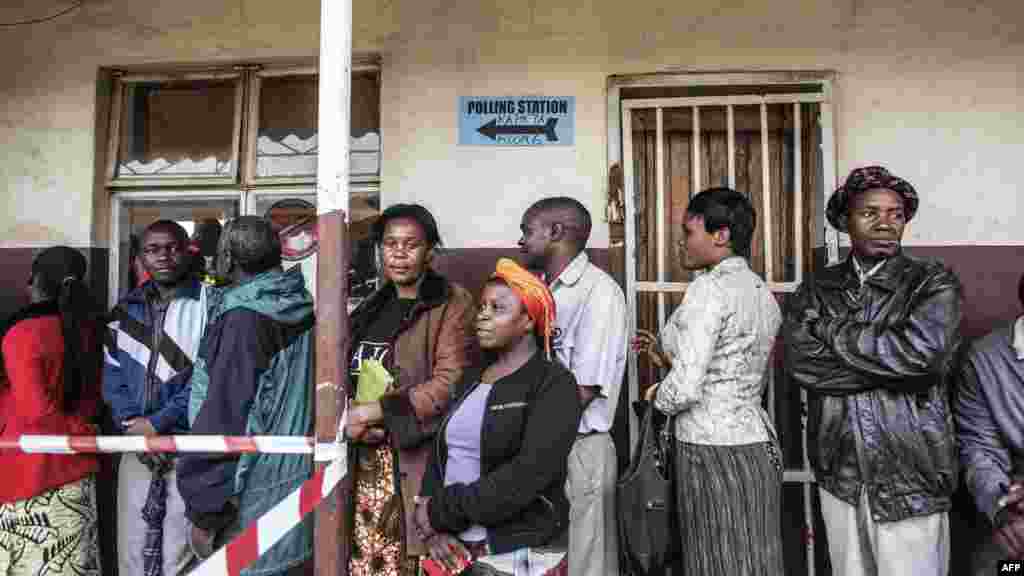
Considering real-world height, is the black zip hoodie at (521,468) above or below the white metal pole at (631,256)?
below

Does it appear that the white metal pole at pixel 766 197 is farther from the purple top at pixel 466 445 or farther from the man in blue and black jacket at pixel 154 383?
the man in blue and black jacket at pixel 154 383

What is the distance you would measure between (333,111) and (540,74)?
6.40ft

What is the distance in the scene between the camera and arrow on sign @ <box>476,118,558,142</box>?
403 centimetres

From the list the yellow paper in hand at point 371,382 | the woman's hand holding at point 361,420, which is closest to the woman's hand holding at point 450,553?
the woman's hand holding at point 361,420

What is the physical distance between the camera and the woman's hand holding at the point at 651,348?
3260 millimetres

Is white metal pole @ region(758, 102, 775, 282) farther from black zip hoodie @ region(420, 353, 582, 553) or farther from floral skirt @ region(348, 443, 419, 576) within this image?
floral skirt @ region(348, 443, 419, 576)

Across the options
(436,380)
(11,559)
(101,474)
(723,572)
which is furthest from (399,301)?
(101,474)

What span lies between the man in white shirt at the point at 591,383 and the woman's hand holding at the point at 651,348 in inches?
5.3

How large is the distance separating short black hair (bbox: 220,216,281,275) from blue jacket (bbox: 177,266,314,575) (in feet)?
0.19

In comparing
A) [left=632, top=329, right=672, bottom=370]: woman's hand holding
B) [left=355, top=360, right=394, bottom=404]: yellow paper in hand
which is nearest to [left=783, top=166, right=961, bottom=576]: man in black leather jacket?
[left=632, top=329, right=672, bottom=370]: woman's hand holding

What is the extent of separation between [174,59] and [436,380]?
2787 mm

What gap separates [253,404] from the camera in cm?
264

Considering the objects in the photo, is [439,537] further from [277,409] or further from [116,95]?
[116,95]

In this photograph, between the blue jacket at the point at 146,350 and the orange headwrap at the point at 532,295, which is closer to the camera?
the orange headwrap at the point at 532,295
